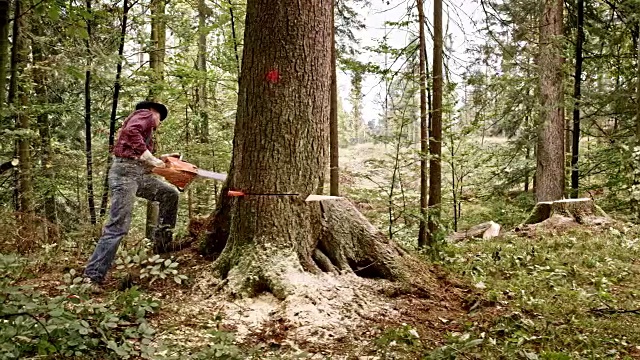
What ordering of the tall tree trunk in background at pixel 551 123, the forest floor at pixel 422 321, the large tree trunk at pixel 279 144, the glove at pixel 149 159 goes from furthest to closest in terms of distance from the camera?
the tall tree trunk in background at pixel 551 123 → the glove at pixel 149 159 → the large tree trunk at pixel 279 144 → the forest floor at pixel 422 321

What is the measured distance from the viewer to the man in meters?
3.82

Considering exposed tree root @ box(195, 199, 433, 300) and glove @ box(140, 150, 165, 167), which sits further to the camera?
glove @ box(140, 150, 165, 167)

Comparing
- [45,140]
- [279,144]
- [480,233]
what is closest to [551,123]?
[480,233]

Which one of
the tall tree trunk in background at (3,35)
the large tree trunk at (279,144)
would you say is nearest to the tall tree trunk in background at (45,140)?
the large tree trunk at (279,144)

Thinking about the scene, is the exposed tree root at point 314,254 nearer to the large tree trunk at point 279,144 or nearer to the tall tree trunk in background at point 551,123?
the large tree trunk at point 279,144

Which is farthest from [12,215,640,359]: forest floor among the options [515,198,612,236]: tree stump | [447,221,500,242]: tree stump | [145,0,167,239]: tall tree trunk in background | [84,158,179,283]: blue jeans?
[145,0,167,239]: tall tree trunk in background

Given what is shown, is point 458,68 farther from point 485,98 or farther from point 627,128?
point 627,128

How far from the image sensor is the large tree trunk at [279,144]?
11.7 feet

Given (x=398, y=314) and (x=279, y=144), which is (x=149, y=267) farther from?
(x=398, y=314)

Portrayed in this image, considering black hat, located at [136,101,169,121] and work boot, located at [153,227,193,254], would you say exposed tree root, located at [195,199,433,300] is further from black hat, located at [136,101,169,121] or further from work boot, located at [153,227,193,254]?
black hat, located at [136,101,169,121]

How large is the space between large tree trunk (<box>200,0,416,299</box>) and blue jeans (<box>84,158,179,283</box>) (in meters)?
0.99

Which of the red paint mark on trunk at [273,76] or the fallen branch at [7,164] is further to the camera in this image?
the fallen branch at [7,164]

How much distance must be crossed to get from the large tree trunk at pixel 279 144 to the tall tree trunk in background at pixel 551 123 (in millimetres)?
6861

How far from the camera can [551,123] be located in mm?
8875
